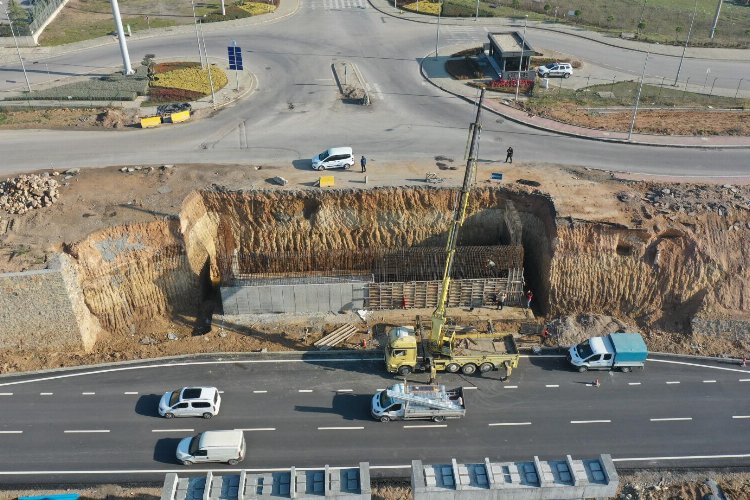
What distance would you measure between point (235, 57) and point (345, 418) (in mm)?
40222

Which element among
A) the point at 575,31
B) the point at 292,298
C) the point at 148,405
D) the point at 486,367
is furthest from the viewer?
the point at 575,31

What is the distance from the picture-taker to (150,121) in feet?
174

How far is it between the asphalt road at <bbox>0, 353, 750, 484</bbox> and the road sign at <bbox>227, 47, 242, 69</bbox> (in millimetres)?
33544

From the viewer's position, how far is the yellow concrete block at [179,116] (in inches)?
2117

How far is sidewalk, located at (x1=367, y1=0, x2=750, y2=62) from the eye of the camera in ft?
238

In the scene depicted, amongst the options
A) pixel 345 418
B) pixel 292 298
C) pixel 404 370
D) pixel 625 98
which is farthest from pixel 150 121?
pixel 625 98

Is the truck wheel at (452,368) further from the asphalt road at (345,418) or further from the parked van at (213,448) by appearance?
the parked van at (213,448)

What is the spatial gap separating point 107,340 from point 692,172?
47.7 metres

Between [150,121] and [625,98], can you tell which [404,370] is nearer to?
[150,121]

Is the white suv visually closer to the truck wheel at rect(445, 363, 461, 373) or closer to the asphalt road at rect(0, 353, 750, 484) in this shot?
the asphalt road at rect(0, 353, 750, 484)

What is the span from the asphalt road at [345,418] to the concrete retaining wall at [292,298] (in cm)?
458

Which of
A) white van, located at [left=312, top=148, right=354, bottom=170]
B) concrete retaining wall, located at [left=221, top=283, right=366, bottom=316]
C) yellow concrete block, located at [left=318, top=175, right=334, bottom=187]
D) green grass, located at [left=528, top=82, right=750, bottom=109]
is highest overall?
green grass, located at [left=528, top=82, right=750, bottom=109]

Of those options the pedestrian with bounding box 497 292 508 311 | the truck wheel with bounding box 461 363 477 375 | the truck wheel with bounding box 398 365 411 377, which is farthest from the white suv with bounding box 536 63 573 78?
the truck wheel with bounding box 398 365 411 377

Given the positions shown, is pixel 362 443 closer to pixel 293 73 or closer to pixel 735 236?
pixel 735 236
